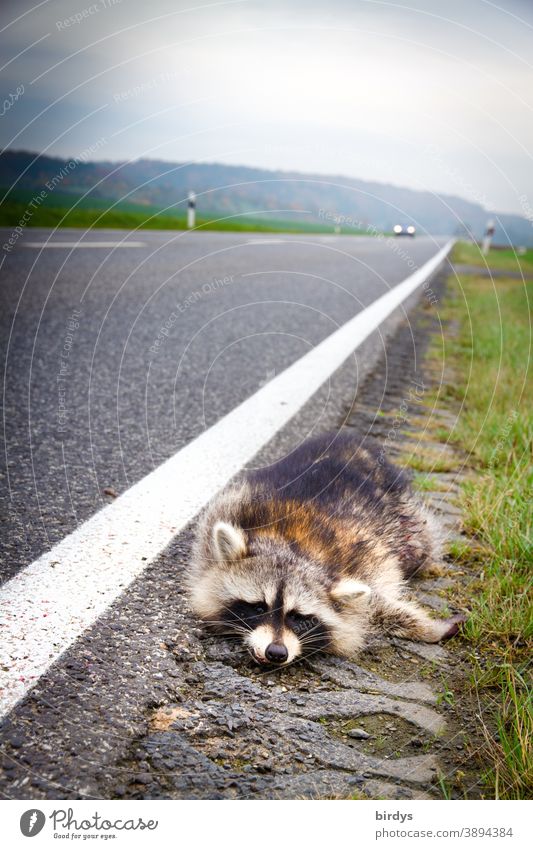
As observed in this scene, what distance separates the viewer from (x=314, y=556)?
318 cm

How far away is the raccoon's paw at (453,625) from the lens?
295 centimetres

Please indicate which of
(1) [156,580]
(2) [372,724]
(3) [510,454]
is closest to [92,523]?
(1) [156,580]

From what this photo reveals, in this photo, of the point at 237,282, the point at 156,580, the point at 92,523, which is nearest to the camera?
the point at 156,580

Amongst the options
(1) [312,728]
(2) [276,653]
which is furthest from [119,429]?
(1) [312,728]

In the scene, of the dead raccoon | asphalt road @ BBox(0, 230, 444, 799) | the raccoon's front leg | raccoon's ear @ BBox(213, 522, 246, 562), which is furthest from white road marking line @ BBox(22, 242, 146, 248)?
the raccoon's front leg

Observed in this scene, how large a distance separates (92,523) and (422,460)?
223cm

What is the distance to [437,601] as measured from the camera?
328cm

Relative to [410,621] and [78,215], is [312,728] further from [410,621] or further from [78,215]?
[78,215]

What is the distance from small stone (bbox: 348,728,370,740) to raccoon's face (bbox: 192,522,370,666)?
0.47 meters

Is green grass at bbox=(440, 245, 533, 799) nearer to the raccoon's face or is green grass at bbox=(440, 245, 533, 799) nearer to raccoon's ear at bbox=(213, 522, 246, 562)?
the raccoon's face

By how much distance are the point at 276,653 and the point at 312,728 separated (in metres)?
0.37

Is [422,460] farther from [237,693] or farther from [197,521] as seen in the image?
[237,693]

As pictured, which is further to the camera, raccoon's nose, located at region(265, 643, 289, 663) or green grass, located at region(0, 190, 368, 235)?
green grass, located at region(0, 190, 368, 235)

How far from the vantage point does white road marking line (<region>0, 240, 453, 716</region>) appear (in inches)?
93.2
